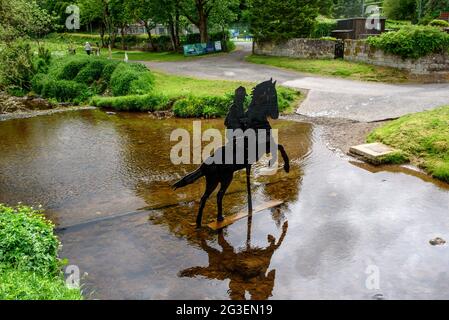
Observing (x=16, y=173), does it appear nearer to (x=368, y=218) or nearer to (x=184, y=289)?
(x=184, y=289)

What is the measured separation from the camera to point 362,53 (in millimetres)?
26453

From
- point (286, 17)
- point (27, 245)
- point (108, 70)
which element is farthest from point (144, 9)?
point (27, 245)

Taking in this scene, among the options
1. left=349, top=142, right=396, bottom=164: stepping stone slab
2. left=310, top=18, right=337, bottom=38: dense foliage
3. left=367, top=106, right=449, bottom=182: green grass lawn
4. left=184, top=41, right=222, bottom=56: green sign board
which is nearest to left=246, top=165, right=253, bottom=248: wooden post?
left=349, top=142, right=396, bottom=164: stepping stone slab

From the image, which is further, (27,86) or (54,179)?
(27,86)

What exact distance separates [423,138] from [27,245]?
1144 centimetres

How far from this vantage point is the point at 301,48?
101 feet

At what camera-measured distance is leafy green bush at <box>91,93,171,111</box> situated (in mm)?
21766

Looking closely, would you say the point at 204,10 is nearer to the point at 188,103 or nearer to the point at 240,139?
the point at 188,103

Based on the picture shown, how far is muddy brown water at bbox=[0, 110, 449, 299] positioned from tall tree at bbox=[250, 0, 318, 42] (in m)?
18.7

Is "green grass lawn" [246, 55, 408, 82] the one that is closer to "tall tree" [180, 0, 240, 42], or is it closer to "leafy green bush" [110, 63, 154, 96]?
"leafy green bush" [110, 63, 154, 96]
